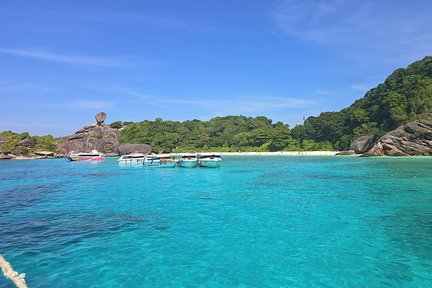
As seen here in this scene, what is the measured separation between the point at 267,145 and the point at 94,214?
387 feet

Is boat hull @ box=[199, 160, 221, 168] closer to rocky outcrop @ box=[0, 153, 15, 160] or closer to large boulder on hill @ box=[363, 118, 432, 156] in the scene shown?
large boulder on hill @ box=[363, 118, 432, 156]

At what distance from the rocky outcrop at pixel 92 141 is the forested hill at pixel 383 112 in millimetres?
77395

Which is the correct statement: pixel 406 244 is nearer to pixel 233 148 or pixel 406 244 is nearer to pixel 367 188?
pixel 367 188

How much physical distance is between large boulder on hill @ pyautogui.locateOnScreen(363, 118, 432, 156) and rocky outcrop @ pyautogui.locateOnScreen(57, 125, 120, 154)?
102 metres

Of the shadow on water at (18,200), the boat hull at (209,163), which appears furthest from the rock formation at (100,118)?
the shadow on water at (18,200)

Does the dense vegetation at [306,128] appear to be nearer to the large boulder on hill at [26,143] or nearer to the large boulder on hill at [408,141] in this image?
the large boulder on hill at [26,143]

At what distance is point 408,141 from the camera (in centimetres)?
7338

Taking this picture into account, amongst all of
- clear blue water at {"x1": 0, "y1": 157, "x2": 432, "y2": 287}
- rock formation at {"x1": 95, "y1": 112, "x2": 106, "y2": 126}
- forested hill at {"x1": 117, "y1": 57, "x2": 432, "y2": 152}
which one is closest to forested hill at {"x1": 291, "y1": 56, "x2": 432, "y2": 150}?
forested hill at {"x1": 117, "y1": 57, "x2": 432, "y2": 152}

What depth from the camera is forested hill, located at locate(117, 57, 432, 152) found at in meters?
85.1

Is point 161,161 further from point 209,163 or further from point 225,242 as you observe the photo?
point 225,242

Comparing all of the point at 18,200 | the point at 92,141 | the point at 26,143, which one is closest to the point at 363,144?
the point at 18,200

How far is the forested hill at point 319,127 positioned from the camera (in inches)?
3349

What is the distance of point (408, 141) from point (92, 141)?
370ft

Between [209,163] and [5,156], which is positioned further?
[5,156]
